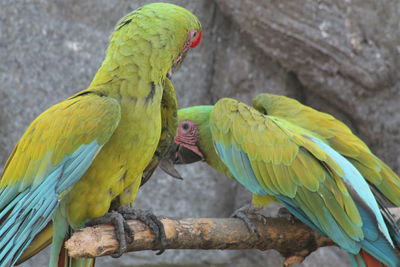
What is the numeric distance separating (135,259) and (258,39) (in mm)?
1251

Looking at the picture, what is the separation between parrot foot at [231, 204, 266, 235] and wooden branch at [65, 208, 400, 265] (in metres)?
0.01

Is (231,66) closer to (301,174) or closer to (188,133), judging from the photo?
(188,133)

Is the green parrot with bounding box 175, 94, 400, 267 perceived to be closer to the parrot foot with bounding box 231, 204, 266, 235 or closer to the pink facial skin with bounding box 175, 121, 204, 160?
the parrot foot with bounding box 231, 204, 266, 235

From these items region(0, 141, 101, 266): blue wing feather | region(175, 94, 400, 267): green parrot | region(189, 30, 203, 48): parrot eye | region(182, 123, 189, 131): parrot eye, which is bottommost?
region(182, 123, 189, 131): parrot eye

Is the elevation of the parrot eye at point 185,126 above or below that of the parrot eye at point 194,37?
below

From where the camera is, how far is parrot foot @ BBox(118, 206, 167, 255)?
1.85m

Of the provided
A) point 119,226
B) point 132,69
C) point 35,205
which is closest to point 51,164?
point 35,205

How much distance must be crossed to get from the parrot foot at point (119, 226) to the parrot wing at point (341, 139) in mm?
941

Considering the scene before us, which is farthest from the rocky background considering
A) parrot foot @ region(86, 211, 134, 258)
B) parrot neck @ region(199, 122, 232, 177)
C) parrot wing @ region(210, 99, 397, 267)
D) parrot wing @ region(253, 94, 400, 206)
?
parrot foot @ region(86, 211, 134, 258)

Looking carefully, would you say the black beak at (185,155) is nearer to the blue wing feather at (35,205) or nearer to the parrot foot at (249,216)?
the parrot foot at (249,216)

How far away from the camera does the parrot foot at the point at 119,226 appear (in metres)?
1.73

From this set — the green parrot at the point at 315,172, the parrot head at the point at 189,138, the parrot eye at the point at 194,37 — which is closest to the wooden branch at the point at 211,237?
the green parrot at the point at 315,172

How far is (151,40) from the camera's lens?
1892 millimetres

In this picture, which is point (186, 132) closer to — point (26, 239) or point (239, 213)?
point (239, 213)
